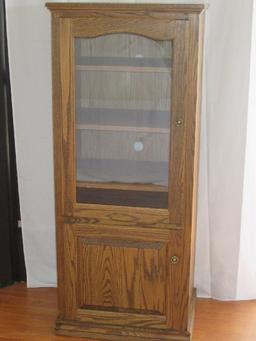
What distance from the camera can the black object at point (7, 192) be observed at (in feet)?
9.05

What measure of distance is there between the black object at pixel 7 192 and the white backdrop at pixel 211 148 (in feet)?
0.21

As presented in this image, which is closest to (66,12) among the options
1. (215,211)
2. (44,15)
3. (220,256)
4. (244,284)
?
(44,15)

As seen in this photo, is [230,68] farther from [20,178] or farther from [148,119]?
[20,178]

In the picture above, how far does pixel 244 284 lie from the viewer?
2816 mm

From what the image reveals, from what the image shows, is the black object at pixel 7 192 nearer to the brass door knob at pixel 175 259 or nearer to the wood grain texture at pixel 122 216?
the wood grain texture at pixel 122 216

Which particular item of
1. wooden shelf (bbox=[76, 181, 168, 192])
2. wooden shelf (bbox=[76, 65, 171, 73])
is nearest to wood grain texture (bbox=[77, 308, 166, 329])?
wooden shelf (bbox=[76, 181, 168, 192])

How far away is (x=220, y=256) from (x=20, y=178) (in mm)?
1160

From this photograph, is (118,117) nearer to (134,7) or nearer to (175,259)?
(134,7)

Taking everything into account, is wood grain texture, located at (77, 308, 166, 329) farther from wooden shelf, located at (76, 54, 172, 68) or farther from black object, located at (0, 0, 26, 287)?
wooden shelf, located at (76, 54, 172, 68)

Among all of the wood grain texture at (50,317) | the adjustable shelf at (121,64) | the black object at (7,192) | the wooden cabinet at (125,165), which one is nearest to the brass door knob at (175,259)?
the wooden cabinet at (125,165)

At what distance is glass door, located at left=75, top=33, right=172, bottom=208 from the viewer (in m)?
2.22

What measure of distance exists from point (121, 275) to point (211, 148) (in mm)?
794

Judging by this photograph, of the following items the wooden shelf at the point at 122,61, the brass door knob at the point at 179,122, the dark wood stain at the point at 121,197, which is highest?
the wooden shelf at the point at 122,61

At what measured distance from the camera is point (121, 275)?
94.3 inches
